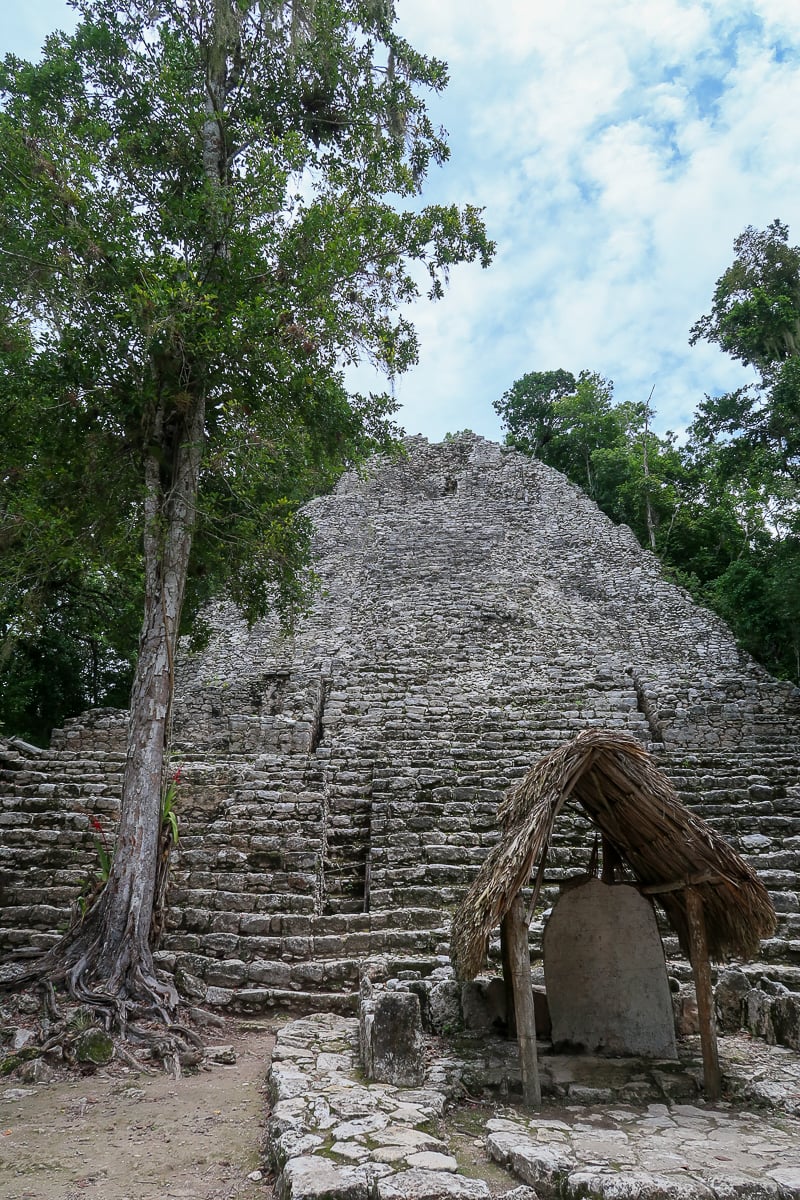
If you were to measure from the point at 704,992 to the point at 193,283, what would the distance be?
6.33 m

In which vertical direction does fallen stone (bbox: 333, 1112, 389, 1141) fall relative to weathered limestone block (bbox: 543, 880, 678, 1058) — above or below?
below

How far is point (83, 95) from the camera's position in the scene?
718 cm

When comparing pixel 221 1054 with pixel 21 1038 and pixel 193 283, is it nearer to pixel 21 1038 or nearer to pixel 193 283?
pixel 21 1038

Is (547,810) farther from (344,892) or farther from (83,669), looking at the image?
(83,669)

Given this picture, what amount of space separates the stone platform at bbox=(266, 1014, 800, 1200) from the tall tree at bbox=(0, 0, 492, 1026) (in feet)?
6.13

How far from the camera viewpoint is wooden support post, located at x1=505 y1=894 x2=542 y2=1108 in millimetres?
3455

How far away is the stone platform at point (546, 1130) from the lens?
2.45 m

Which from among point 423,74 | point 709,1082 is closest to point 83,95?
point 423,74

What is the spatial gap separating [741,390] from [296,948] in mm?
11760

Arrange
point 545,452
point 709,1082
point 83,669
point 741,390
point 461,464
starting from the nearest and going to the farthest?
point 709,1082 < point 741,390 < point 83,669 < point 461,464 < point 545,452

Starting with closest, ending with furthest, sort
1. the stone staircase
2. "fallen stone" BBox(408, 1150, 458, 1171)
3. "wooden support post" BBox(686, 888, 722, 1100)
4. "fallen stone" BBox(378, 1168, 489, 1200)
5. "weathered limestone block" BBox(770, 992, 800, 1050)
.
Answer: "fallen stone" BBox(378, 1168, 489, 1200), "fallen stone" BBox(408, 1150, 458, 1171), "wooden support post" BBox(686, 888, 722, 1100), "weathered limestone block" BBox(770, 992, 800, 1050), the stone staircase

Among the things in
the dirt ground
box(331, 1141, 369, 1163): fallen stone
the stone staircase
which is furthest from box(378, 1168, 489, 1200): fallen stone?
the stone staircase

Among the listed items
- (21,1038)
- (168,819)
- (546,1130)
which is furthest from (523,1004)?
(168,819)

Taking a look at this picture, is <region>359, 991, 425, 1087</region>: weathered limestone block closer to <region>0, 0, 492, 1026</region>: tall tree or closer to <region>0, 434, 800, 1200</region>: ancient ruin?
<region>0, 434, 800, 1200</region>: ancient ruin
